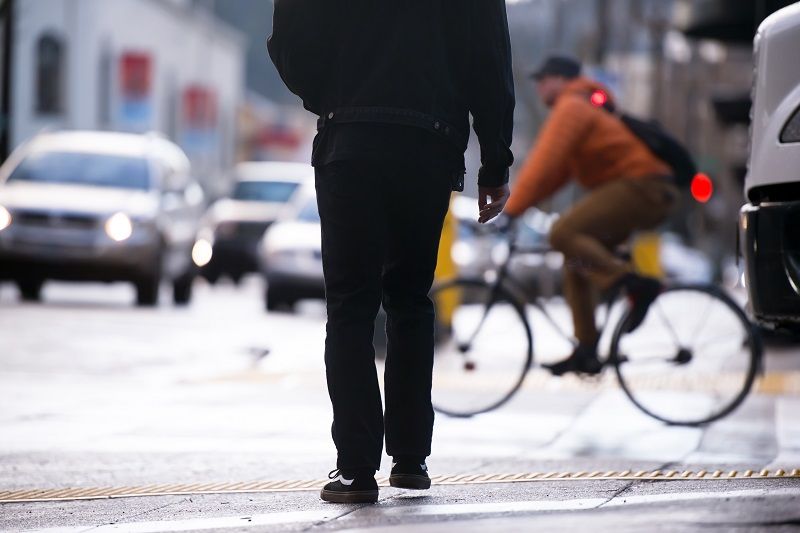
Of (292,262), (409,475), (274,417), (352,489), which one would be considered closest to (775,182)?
(409,475)

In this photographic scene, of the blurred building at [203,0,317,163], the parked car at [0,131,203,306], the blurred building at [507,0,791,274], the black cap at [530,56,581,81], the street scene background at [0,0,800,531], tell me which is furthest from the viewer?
the blurred building at [203,0,317,163]

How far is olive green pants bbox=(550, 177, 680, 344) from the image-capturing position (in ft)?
27.1

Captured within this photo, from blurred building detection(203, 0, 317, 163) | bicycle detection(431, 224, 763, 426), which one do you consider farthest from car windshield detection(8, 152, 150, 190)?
blurred building detection(203, 0, 317, 163)

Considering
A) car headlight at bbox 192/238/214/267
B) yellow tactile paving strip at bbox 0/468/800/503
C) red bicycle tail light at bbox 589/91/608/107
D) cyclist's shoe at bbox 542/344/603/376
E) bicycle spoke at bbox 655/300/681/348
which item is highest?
red bicycle tail light at bbox 589/91/608/107

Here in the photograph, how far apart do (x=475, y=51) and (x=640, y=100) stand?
3210 inches

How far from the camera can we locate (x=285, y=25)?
514 cm

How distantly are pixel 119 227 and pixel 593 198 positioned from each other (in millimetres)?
10097

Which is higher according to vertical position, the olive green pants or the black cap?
the black cap

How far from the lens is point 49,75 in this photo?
44.8 meters

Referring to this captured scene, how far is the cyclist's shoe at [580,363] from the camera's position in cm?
834

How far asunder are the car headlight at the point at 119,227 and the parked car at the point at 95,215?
0.01 meters

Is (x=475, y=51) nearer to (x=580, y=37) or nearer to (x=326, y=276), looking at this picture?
(x=326, y=276)

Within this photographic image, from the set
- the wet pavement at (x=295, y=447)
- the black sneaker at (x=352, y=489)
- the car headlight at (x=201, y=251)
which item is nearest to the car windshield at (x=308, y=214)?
the car headlight at (x=201, y=251)

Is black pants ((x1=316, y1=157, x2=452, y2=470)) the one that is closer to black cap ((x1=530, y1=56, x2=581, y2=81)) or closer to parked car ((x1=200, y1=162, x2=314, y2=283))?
black cap ((x1=530, y1=56, x2=581, y2=81))
